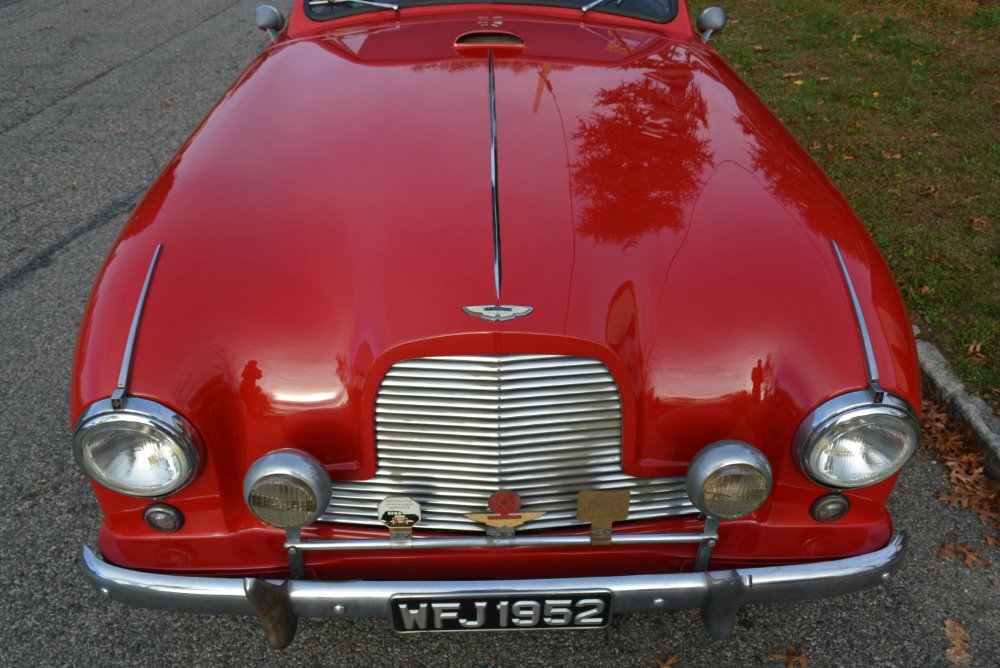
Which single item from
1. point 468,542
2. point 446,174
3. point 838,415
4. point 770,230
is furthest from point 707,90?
point 468,542

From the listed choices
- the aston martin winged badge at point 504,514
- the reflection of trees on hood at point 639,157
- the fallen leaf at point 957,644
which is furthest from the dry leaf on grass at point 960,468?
the aston martin winged badge at point 504,514

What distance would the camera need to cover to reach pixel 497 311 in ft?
5.90

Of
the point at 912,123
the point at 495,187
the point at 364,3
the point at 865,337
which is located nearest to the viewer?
the point at 865,337

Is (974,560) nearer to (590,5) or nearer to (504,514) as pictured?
(504,514)

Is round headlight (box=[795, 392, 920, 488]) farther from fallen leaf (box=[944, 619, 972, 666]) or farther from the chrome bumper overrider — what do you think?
fallen leaf (box=[944, 619, 972, 666])

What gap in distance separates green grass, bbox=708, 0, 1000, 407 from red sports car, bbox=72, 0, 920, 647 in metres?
1.83

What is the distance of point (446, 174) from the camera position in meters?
2.18

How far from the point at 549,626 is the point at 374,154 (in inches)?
53.6

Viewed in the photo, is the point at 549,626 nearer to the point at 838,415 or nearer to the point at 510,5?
the point at 838,415

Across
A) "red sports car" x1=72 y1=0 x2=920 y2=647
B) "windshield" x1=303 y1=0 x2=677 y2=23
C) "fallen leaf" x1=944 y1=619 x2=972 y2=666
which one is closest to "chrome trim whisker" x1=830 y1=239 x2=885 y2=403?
"red sports car" x1=72 y1=0 x2=920 y2=647

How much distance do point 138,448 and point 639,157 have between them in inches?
59.9

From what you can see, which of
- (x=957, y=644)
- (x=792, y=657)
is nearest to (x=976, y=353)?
(x=957, y=644)

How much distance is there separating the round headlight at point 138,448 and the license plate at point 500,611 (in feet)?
1.92

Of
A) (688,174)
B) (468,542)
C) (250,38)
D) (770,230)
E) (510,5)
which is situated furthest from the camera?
(250,38)
